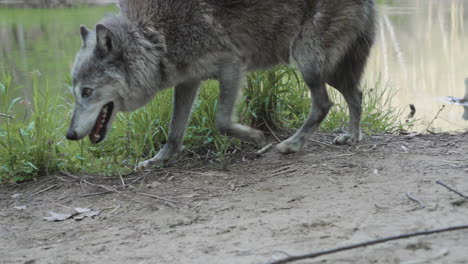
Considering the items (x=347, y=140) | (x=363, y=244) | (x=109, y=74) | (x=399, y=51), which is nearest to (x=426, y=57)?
(x=399, y=51)

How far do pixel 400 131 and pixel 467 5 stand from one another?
36.5 feet

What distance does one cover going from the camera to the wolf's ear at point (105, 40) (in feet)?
11.9

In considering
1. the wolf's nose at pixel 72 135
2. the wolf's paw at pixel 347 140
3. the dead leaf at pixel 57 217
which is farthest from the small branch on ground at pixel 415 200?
the wolf's nose at pixel 72 135

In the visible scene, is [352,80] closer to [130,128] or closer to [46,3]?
[130,128]

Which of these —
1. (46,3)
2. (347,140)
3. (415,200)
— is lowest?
(347,140)

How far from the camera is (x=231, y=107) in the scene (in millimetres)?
3963

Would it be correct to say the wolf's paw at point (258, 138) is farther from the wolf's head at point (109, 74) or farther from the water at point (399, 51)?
the water at point (399, 51)

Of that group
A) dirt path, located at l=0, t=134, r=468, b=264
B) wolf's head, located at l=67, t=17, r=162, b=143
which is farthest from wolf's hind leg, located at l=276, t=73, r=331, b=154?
wolf's head, located at l=67, t=17, r=162, b=143

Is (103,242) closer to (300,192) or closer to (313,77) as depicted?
(300,192)

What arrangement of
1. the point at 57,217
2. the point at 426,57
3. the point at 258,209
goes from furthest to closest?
the point at 426,57 → the point at 57,217 → the point at 258,209

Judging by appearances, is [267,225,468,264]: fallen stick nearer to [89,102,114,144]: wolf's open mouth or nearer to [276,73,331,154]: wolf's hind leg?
[276,73,331,154]: wolf's hind leg

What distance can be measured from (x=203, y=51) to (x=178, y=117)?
67 centimetres

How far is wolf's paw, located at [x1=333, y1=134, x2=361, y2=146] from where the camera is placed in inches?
175

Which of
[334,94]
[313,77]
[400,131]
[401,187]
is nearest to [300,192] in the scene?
[401,187]
